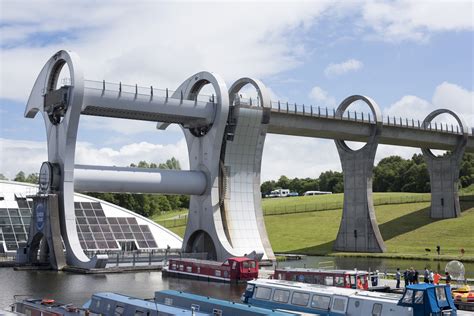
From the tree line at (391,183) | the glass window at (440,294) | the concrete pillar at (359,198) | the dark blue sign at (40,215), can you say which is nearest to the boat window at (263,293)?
the glass window at (440,294)

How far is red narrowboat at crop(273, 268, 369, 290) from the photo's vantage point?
42.7 metres

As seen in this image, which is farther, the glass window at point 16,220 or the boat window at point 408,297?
the glass window at point 16,220

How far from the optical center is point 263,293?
115 feet

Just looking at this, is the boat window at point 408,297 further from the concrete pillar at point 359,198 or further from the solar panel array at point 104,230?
the concrete pillar at point 359,198

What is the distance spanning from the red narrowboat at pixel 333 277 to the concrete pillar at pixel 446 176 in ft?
194

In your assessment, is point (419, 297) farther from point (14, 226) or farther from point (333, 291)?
point (14, 226)

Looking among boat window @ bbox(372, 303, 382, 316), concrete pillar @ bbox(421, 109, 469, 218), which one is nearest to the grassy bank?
concrete pillar @ bbox(421, 109, 469, 218)

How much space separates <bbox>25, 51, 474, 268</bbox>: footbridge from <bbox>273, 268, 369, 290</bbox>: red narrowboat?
19388mm

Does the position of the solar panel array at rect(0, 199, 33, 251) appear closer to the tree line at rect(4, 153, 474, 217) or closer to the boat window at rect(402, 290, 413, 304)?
the boat window at rect(402, 290, 413, 304)

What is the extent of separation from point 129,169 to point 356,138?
35.5 metres

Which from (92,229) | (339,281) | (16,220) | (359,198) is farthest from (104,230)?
(359,198)

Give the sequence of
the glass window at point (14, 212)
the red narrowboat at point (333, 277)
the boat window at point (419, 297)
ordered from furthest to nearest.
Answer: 1. the glass window at point (14, 212)
2. the red narrowboat at point (333, 277)
3. the boat window at point (419, 297)

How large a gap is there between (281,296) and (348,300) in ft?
14.3

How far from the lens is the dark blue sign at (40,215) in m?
61.1
